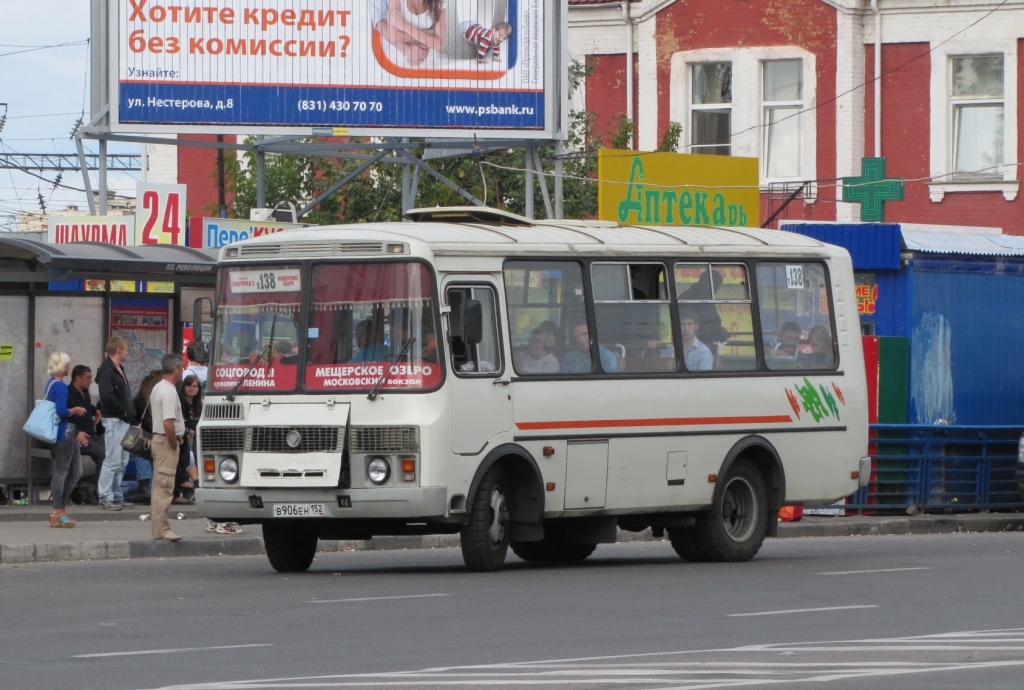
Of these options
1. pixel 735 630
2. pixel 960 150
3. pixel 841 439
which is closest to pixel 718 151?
pixel 960 150

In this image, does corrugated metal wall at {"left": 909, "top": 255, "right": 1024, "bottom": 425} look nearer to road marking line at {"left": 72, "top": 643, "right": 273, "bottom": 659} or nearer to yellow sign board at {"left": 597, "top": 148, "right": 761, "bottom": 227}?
yellow sign board at {"left": 597, "top": 148, "right": 761, "bottom": 227}

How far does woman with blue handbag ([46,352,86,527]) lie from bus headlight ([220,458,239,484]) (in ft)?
15.7

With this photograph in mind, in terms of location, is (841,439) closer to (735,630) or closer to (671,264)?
(671,264)

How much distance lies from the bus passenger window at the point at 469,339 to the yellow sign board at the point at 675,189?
35.9 ft

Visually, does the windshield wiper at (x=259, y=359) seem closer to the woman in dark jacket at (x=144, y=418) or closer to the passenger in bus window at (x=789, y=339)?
the passenger in bus window at (x=789, y=339)

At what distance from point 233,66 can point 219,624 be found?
16.8 m

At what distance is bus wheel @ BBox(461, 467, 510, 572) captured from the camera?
15.5 meters

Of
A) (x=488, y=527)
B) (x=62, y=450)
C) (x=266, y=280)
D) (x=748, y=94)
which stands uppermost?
(x=748, y=94)

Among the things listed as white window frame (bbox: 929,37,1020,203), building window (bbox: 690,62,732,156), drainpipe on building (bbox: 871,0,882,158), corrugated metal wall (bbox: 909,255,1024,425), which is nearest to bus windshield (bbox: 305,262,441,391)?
corrugated metal wall (bbox: 909,255,1024,425)

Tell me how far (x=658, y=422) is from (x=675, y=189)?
38.1 ft

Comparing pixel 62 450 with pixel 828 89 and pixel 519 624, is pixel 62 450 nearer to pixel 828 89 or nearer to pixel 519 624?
pixel 519 624

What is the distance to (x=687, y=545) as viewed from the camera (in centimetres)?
1769

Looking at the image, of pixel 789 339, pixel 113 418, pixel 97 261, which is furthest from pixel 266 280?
pixel 113 418

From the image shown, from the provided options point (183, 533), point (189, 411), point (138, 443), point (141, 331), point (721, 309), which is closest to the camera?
point (721, 309)
